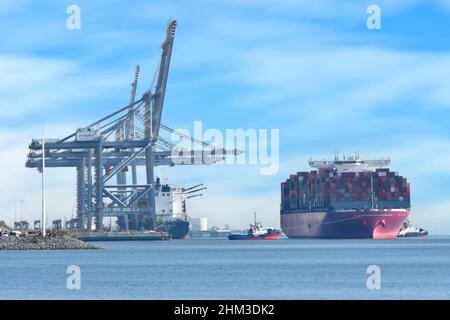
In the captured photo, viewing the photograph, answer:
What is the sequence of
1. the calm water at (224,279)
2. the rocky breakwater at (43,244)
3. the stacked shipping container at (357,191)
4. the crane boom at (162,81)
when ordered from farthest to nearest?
the stacked shipping container at (357,191) → the crane boom at (162,81) → the rocky breakwater at (43,244) → the calm water at (224,279)

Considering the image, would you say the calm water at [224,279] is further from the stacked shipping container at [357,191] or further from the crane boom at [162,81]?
the stacked shipping container at [357,191]

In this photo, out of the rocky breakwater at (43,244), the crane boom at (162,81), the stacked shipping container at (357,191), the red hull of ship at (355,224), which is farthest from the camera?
the stacked shipping container at (357,191)

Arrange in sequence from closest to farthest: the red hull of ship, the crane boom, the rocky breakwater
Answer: the rocky breakwater, the crane boom, the red hull of ship

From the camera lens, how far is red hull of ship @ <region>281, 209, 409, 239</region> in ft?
476

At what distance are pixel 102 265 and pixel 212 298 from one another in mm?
25520

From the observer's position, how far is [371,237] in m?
150

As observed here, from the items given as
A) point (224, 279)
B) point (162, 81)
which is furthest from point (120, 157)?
point (224, 279)

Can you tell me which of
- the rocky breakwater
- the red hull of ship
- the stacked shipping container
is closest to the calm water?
the rocky breakwater

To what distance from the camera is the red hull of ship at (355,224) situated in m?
145

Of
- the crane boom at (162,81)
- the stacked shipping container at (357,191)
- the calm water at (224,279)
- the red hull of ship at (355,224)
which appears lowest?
the calm water at (224,279)

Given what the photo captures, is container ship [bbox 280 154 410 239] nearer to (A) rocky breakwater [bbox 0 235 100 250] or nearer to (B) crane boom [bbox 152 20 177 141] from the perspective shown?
(B) crane boom [bbox 152 20 177 141]

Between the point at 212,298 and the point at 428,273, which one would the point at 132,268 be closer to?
the point at 428,273

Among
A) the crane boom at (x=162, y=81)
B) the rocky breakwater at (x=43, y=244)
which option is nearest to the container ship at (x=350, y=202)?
the crane boom at (x=162, y=81)

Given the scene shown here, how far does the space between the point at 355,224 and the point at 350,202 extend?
5.78 m
